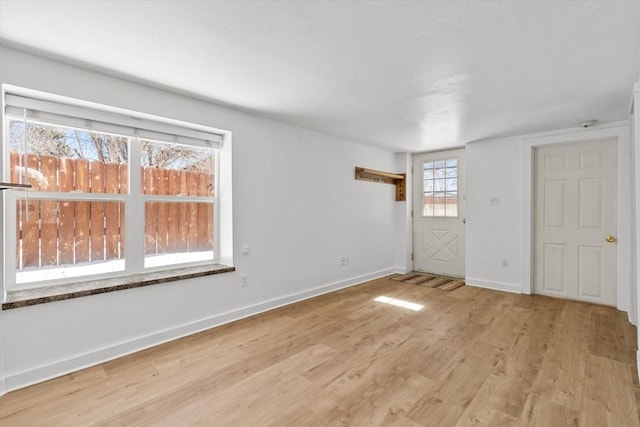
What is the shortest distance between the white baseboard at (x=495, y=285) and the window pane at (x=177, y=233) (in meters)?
3.87

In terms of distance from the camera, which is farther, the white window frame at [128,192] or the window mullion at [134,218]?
the window mullion at [134,218]

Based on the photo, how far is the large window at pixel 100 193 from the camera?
7.43ft

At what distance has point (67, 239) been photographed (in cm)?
247

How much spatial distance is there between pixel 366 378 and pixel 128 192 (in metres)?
2.58

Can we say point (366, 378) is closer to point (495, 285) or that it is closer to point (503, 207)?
point (495, 285)

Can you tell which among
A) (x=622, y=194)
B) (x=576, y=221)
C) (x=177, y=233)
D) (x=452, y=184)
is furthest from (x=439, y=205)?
(x=177, y=233)

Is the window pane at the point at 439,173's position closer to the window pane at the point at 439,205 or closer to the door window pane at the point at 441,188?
the door window pane at the point at 441,188

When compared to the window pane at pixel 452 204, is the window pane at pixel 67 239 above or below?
below

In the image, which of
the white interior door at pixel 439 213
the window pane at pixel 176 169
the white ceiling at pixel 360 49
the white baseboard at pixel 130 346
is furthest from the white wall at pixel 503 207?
the window pane at pixel 176 169

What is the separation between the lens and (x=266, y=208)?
141 inches

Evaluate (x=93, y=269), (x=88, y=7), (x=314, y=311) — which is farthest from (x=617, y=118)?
(x=93, y=269)

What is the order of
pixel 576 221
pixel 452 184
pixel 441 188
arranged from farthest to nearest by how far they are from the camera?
pixel 441 188 → pixel 452 184 → pixel 576 221

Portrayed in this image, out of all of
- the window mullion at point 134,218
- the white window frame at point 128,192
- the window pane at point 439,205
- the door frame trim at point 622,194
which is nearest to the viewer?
the white window frame at point 128,192

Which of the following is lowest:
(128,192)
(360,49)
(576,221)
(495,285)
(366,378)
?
(366,378)
